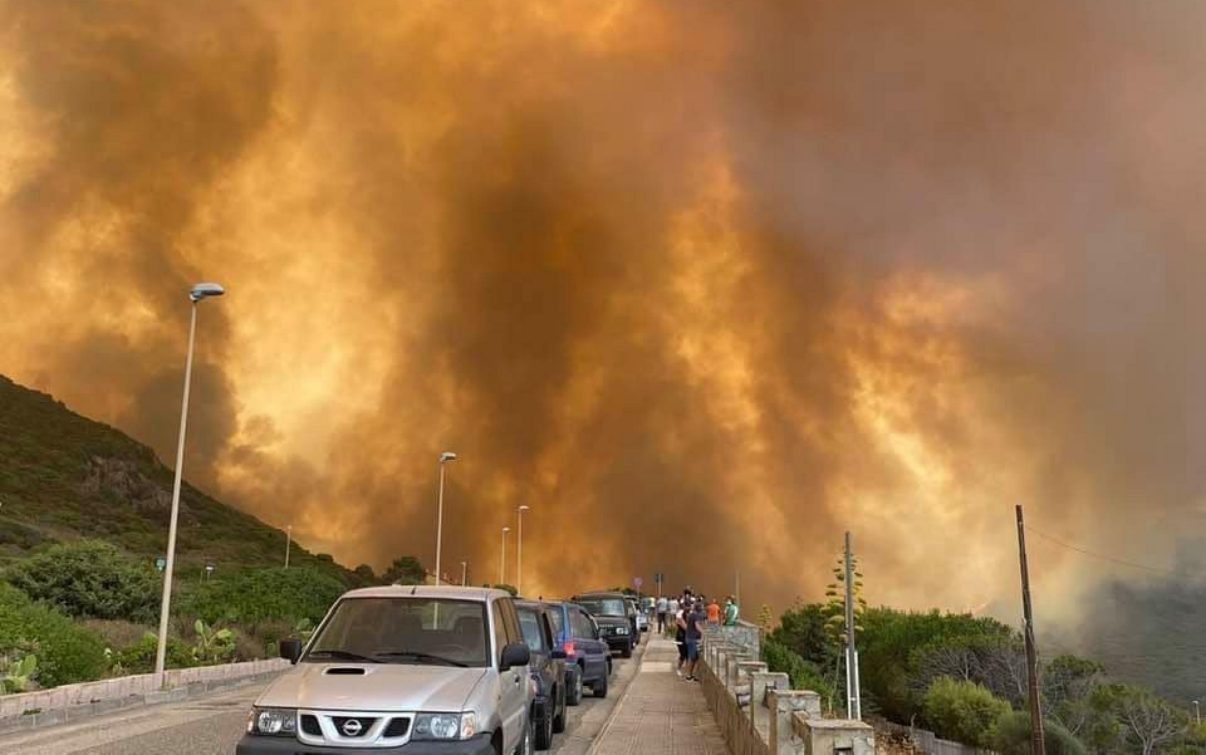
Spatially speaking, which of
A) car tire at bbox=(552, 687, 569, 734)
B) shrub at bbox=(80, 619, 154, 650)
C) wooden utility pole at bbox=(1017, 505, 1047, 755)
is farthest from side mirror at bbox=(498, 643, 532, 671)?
wooden utility pole at bbox=(1017, 505, 1047, 755)

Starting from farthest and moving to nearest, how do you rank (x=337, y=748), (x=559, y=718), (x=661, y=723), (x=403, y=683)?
(x=661, y=723) < (x=559, y=718) < (x=403, y=683) < (x=337, y=748)

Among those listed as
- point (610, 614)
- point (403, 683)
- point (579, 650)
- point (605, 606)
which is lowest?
point (403, 683)

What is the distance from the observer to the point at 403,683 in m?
7.28

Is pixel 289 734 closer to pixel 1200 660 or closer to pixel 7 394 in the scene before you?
pixel 1200 660

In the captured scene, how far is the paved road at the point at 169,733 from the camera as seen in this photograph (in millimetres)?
12805

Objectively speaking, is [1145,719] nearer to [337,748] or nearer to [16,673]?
[16,673]

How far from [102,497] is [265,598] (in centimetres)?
10459

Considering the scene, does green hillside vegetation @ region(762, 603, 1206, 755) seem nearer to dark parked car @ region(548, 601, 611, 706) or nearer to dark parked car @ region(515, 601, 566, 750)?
dark parked car @ region(548, 601, 611, 706)

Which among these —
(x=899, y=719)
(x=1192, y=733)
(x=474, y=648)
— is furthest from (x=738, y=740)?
(x=899, y=719)

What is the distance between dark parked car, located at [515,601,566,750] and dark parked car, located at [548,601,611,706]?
1.99m

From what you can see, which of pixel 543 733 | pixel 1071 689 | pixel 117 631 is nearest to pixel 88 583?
pixel 117 631

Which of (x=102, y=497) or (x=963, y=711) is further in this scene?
(x=102, y=497)

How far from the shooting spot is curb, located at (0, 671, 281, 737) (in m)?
14.8

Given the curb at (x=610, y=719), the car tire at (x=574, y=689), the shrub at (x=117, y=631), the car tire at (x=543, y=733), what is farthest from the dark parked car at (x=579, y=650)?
the shrub at (x=117, y=631)
